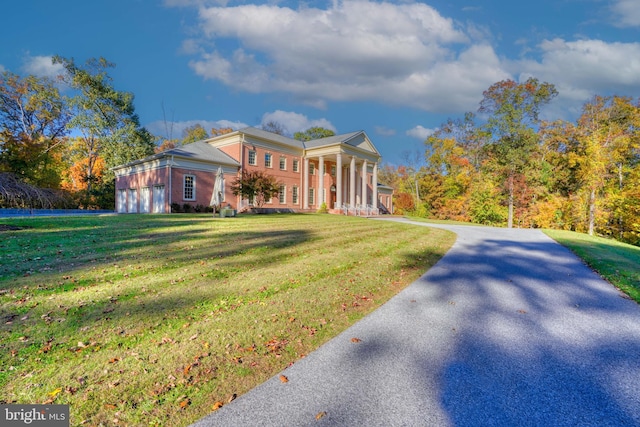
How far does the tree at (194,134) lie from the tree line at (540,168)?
113 feet

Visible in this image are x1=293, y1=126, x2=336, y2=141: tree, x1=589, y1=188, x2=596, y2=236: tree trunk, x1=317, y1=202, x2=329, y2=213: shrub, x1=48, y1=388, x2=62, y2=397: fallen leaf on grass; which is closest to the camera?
x1=48, y1=388, x2=62, y2=397: fallen leaf on grass

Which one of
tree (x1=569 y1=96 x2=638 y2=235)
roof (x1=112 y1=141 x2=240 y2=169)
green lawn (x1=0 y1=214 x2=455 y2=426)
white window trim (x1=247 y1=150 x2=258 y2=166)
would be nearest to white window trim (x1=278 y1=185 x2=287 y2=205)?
white window trim (x1=247 y1=150 x2=258 y2=166)

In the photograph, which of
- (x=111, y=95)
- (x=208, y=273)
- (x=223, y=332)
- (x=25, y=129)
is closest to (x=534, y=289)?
(x=223, y=332)

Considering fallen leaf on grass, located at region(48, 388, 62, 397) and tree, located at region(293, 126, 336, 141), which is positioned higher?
tree, located at region(293, 126, 336, 141)

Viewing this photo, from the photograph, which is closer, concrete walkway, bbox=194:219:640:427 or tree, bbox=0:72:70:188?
concrete walkway, bbox=194:219:640:427

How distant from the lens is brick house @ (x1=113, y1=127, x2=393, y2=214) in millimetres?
23297

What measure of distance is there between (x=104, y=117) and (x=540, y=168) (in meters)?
43.6

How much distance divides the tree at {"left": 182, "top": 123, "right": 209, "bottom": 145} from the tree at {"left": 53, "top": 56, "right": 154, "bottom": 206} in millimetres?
14378

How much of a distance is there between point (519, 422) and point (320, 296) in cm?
293

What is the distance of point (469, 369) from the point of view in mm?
2824

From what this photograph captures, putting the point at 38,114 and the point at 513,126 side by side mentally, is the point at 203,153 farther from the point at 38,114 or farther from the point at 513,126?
the point at 513,126

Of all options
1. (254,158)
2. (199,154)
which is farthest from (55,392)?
(254,158)

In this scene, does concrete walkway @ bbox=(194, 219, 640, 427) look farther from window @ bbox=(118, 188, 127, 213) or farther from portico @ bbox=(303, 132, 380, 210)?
window @ bbox=(118, 188, 127, 213)

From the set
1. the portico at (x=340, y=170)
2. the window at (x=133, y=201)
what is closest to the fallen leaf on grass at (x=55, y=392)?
the window at (x=133, y=201)
